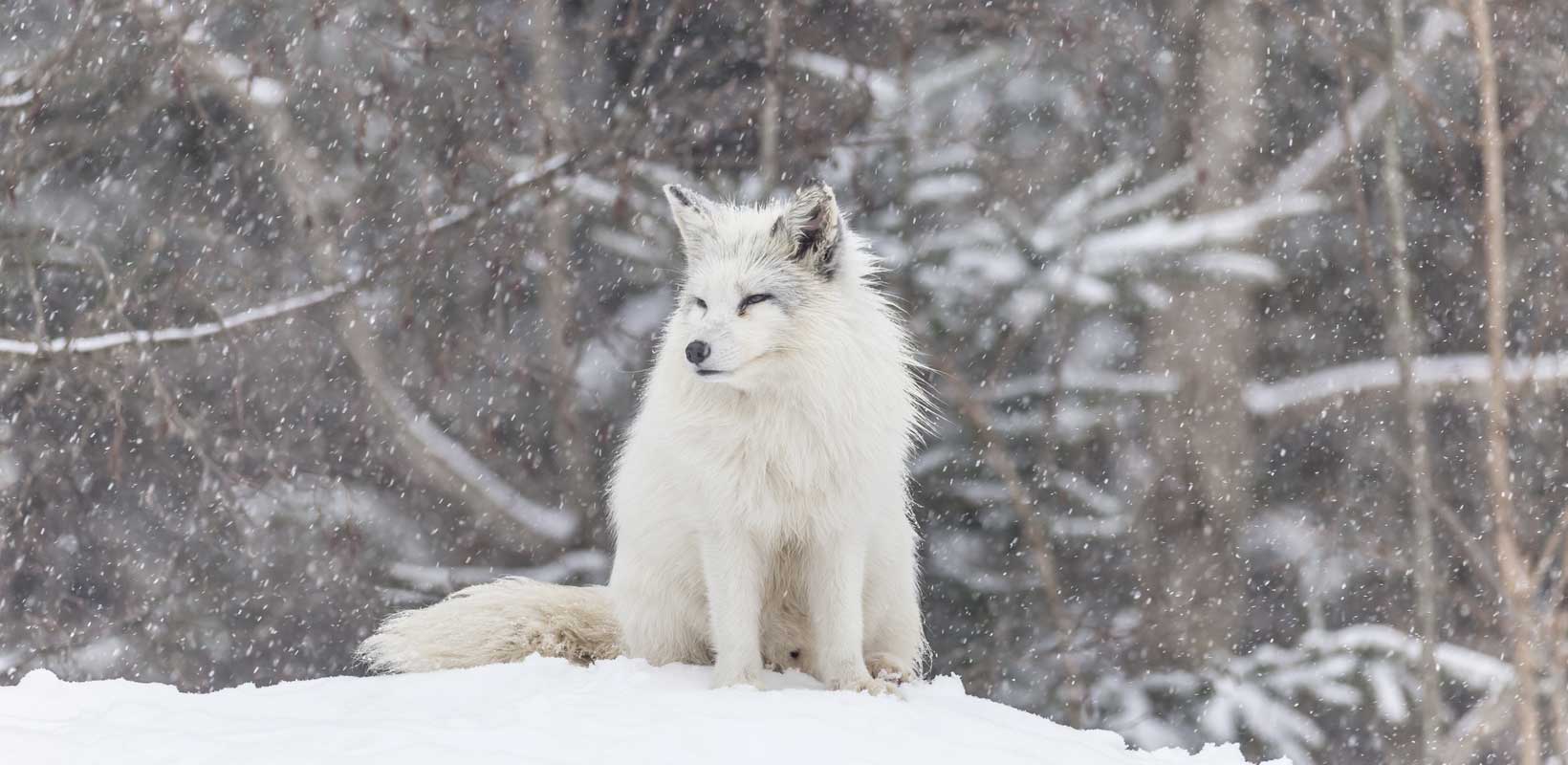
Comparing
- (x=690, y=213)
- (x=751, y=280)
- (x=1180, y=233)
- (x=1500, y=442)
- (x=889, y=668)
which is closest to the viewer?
(x=751, y=280)

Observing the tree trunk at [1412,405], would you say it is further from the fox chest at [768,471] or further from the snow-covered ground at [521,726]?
the fox chest at [768,471]

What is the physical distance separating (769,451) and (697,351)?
44 centimetres

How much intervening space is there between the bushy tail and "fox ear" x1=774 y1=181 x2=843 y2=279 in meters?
1.74

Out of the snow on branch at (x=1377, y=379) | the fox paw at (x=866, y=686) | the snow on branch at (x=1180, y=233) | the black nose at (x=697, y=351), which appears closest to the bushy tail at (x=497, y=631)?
the fox paw at (x=866, y=686)

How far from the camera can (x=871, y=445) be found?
14.2 feet

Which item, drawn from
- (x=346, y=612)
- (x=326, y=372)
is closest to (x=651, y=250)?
(x=326, y=372)

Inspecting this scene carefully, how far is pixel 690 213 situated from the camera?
4473 mm

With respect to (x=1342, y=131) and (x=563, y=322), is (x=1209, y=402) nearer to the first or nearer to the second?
(x=1342, y=131)

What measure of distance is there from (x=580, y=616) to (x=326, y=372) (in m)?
4.91

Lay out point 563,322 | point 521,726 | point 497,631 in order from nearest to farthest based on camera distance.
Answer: point 521,726
point 497,631
point 563,322

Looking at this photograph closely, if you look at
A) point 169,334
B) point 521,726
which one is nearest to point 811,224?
point 521,726

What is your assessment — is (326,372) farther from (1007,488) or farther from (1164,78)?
(1164,78)

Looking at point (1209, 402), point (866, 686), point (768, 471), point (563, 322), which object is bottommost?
point (866, 686)

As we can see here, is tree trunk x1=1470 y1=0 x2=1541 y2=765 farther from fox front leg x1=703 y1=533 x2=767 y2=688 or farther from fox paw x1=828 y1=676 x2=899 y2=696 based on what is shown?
fox front leg x1=703 y1=533 x2=767 y2=688
